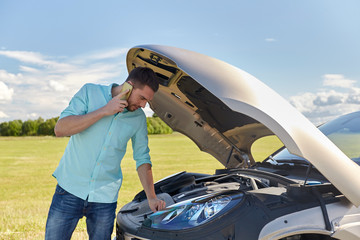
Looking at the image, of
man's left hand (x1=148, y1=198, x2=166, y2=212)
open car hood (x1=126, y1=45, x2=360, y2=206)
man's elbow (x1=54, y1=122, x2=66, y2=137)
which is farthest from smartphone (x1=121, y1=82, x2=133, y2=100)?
man's left hand (x1=148, y1=198, x2=166, y2=212)

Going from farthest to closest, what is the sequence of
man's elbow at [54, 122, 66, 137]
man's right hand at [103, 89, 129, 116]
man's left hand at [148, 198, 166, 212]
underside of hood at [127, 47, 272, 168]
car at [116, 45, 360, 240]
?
1. underside of hood at [127, 47, 272, 168]
2. man's left hand at [148, 198, 166, 212]
3. man's elbow at [54, 122, 66, 137]
4. man's right hand at [103, 89, 129, 116]
5. car at [116, 45, 360, 240]

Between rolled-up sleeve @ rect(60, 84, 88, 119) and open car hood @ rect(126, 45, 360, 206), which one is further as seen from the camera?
rolled-up sleeve @ rect(60, 84, 88, 119)

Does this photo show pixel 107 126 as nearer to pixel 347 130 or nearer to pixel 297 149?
pixel 297 149

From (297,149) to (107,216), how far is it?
1520 millimetres

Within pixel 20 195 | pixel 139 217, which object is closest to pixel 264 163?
pixel 139 217

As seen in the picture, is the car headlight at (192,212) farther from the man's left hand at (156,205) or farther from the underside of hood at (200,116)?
the underside of hood at (200,116)

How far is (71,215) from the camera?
276cm

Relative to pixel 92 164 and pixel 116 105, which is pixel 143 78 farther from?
pixel 92 164

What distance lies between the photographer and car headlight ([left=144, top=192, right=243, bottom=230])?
2.35 metres

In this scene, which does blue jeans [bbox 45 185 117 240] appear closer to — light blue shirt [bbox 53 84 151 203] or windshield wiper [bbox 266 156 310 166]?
light blue shirt [bbox 53 84 151 203]

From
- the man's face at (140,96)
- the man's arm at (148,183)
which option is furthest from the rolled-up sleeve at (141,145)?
the man's face at (140,96)

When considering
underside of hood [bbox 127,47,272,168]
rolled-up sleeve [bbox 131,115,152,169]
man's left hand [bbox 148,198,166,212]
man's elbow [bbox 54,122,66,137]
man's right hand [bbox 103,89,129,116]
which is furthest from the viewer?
underside of hood [bbox 127,47,272,168]

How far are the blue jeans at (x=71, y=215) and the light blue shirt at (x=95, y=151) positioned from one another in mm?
61

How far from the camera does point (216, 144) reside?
3.82m
